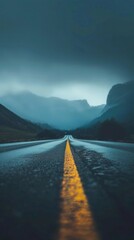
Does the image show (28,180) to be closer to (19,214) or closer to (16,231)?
(19,214)

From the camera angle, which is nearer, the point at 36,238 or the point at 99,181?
the point at 36,238

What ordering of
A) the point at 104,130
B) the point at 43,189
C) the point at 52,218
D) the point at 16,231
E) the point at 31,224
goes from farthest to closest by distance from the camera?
the point at 104,130 → the point at 43,189 → the point at 52,218 → the point at 31,224 → the point at 16,231

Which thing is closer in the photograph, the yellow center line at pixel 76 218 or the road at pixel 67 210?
the yellow center line at pixel 76 218

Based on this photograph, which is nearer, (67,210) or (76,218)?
(76,218)

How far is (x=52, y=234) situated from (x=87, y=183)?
563cm

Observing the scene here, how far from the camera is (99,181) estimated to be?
35.5 feet

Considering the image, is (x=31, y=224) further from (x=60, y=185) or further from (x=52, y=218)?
(x=60, y=185)

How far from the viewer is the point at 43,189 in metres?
9.22

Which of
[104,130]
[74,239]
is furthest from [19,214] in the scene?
[104,130]

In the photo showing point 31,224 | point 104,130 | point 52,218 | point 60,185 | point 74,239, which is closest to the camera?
point 74,239

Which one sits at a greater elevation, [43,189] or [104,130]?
[104,130]

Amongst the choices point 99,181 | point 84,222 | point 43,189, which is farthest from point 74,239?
point 99,181

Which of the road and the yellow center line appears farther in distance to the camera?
the road

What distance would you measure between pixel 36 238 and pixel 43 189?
4.43m
